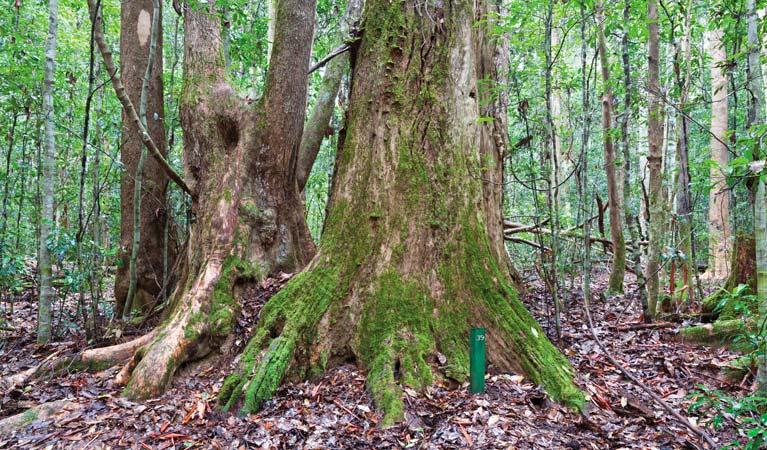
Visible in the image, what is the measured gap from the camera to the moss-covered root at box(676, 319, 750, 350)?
4473 millimetres

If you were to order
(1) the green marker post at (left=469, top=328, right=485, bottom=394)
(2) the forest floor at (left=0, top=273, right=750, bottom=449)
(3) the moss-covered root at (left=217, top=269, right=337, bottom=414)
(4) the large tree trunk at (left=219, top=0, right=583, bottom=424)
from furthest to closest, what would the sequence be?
(4) the large tree trunk at (left=219, top=0, right=583, bottom=424), (3) the moss-covered root at (left=217, top=269, right=337, bottom=414), (1) the green marker post at (left=469, top=328, right=485, bottom=394), (2) the forest floor at (left=0, top=273, right=750, bottom=449)

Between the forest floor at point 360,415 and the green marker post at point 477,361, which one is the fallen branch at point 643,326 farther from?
the green marker post at point 477,361

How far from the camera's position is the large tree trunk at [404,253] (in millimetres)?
3539

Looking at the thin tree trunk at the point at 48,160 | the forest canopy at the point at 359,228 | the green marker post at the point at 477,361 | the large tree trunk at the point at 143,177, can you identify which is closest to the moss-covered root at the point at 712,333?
the forest canopy at the point at 359,228

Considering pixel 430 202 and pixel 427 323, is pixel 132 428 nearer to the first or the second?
pixel 427 323

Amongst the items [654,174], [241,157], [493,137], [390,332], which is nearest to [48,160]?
[241,157]

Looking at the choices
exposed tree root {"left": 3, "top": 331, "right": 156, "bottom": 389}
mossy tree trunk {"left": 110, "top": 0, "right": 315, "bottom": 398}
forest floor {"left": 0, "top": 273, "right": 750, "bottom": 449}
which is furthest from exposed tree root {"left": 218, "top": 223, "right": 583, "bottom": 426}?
exposed tree root {"left": 3, "top": 331, "right": 156, "bottom": 389}

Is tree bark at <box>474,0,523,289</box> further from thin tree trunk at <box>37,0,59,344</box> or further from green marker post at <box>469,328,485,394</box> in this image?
thin tree trunk at <box>37,0,59,344</box>

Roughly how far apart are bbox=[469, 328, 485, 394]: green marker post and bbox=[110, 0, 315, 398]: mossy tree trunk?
2410 mm

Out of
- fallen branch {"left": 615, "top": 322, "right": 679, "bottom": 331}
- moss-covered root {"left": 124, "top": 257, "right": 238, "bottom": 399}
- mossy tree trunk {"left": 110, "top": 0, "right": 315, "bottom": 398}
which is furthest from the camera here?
fallen branch {"left": 615, "top": 322, "right": 679, "bottom": 331}

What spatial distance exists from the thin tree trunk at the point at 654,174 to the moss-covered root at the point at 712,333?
441 millimetres

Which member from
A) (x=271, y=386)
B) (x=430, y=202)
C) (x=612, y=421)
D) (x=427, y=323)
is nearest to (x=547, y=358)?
(x=612, y=421)

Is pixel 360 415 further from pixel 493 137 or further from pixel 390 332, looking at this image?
pixel 493 137

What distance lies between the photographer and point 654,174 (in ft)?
17.2
